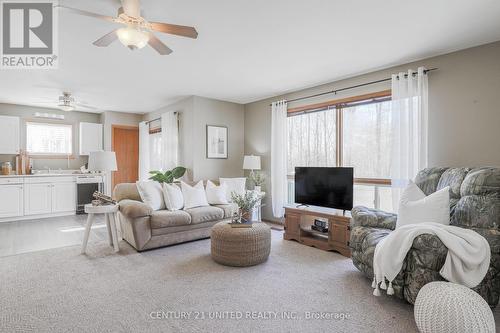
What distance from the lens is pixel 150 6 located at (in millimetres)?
2217

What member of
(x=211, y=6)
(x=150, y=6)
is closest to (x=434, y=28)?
(x=211, y=6)

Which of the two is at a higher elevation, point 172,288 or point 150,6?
point 150,6

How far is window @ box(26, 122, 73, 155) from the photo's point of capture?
6035 millimetres

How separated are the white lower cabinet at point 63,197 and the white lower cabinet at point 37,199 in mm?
87

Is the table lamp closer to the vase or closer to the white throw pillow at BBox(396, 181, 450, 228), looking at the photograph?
the vase

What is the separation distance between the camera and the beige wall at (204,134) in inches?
204

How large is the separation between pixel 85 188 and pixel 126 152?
1.46m

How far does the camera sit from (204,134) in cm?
527

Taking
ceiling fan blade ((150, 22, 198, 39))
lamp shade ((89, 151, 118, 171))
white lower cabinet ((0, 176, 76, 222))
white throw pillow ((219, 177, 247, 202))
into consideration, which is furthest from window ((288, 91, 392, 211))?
white lower cabinet ((0, 176, 76, 222))

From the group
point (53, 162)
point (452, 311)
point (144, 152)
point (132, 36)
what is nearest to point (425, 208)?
point (452, 311)

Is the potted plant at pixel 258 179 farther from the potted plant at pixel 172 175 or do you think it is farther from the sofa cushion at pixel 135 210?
the sofa cushion at pixel 135 210

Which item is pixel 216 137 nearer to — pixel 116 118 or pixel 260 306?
pixel 116 118

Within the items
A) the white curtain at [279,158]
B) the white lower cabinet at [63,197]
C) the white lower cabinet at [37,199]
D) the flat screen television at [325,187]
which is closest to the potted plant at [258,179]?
the white curtain at [279,158]

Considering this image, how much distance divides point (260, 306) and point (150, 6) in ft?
8.60
